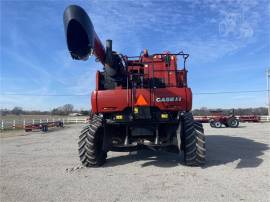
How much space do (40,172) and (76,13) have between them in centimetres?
422

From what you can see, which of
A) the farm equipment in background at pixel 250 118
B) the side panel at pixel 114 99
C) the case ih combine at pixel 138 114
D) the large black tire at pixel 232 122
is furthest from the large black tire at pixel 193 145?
the farm equipment in background at pixel 250 118

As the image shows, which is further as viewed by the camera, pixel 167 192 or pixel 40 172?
pixel 40 172

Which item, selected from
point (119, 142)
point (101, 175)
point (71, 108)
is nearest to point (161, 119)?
point (119, 142)

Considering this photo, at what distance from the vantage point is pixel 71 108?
10956 centimetres

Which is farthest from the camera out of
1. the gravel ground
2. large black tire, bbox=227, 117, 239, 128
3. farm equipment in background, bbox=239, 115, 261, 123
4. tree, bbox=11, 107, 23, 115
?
tree, bbox=11, 107, 23, 115

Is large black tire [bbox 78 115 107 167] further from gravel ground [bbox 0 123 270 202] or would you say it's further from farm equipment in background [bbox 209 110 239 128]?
farm equipment in background [bbox 209 110 239 128]

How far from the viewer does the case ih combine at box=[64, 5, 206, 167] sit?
8586 mm

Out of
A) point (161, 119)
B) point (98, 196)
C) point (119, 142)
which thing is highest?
point (161, 119)

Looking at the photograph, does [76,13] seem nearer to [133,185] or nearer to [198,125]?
[133,185]

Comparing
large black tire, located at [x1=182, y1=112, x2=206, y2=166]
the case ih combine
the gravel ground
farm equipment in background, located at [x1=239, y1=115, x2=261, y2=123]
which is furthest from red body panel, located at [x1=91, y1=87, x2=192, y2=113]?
farm equipment in background, located at [x1=239, y1=115, x2=261, y2=123]

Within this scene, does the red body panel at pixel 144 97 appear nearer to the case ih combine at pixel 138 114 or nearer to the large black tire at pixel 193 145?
the case ih combine at pixel 138 114

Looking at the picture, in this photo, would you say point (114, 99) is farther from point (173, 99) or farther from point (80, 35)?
point (80, 35)

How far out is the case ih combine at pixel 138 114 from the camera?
8.59 meters

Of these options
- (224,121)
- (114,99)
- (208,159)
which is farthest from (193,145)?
(224,121)
